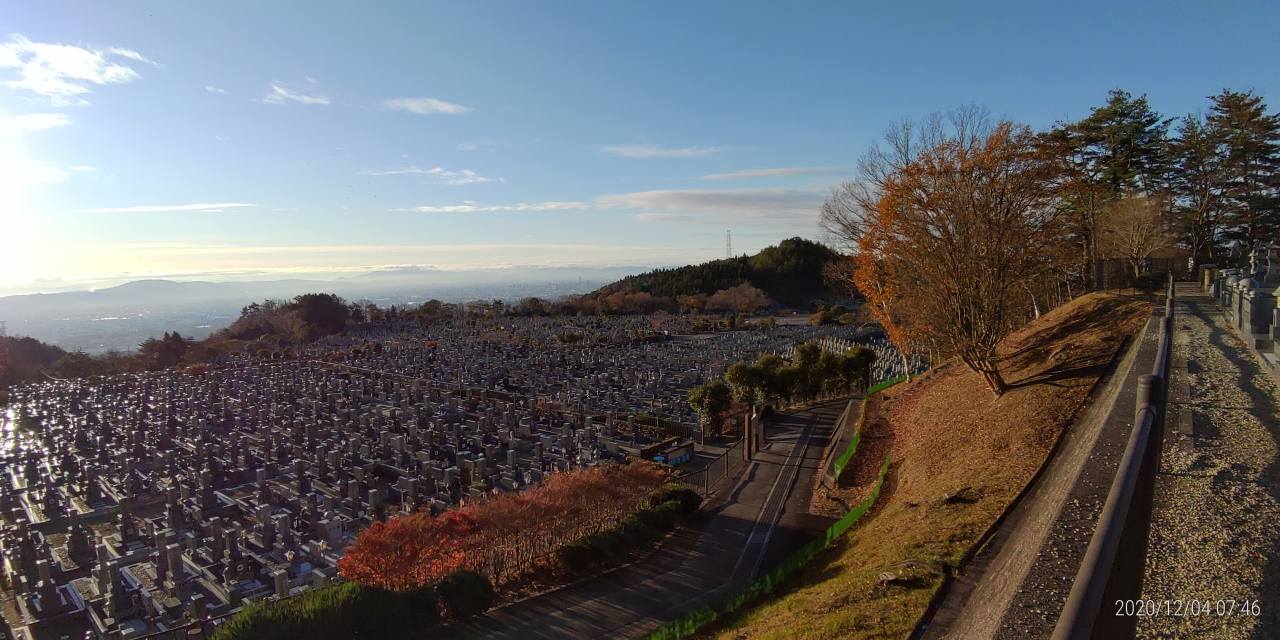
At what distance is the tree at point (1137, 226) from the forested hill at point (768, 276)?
6171 cm

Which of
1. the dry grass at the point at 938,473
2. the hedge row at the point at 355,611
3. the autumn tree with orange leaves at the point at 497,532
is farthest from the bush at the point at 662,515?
the hedge row at the point at 355,611

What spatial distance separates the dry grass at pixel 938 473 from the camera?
237 inches

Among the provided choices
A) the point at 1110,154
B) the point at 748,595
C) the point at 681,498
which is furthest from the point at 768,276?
the point at 748,595

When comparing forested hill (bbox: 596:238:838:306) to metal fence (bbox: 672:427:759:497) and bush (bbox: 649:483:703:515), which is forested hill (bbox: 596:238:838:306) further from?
bush (bbox: 649:483:703:515)

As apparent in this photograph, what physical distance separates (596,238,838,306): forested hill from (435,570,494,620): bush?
79.2m

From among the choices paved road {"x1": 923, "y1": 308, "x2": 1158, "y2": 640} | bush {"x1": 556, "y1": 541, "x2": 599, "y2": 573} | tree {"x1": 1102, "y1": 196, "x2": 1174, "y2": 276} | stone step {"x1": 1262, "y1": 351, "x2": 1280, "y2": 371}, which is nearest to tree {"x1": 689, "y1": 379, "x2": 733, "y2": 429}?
bush {"x1": 556, "y1": 541, "x2": 599, "y2": 573}

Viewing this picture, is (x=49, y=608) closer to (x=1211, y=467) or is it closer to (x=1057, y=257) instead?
(x=1211, y=467)

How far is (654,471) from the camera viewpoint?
14.9m

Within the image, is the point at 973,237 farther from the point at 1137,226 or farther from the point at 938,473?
the point at 1137,226

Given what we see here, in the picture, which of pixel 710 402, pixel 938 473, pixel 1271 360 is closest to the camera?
pixel 1271 360

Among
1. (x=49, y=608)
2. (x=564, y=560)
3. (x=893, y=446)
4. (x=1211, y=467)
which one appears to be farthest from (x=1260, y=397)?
(x=49, y=608)

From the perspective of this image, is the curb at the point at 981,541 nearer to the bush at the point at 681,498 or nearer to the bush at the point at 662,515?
the bush at the point at 662,515

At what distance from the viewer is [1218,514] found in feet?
15.7

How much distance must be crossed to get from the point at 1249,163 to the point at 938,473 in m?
23.6
